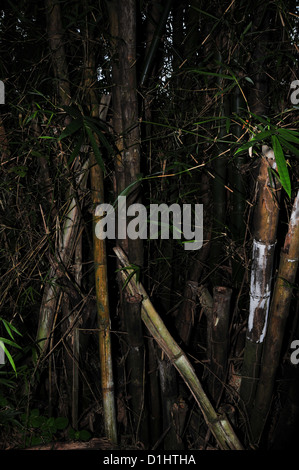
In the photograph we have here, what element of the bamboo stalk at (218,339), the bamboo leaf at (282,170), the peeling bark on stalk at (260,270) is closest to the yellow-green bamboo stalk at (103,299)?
the bamboo stalk at (218,339)

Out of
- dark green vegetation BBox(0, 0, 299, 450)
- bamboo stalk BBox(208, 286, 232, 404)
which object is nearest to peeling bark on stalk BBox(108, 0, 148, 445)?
dark green vegetation BBox(0, 0, 299, 450)

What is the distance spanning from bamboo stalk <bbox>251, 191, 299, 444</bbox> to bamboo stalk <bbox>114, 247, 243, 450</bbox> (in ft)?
0.59

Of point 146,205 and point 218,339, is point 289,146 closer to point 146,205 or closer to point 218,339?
point 146,205

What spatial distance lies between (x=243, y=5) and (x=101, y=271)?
104 centimetres

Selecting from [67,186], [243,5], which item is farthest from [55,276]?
[243,5]

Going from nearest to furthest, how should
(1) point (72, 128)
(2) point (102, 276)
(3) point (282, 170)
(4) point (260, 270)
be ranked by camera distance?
(3) point (282, 170), (1) point (72, 128), (4) point (260, 270), (2) point (102, 276)

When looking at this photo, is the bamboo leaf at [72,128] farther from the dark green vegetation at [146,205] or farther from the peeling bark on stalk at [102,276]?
the peeling bark on stalk at [102,276]

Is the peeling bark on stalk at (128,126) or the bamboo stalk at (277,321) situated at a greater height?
the peeling bark on stalk at (128,126)

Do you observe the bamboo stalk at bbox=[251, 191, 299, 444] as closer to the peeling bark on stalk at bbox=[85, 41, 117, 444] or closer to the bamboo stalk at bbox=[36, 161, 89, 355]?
the peeling bark on stalk at bbox=[85, 41, 117, 444]

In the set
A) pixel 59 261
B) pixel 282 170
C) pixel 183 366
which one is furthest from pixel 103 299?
pixel 282 170

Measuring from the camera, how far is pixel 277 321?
120 centimetres

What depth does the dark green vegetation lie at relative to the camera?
1188 mm

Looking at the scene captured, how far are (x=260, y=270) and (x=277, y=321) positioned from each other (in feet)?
0.64

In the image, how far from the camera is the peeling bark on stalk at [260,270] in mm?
1054
